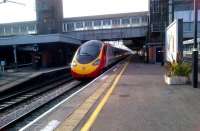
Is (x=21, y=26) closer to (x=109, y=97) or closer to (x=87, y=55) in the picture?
(x=87, y=55)

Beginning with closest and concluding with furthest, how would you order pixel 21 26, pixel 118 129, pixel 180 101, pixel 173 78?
pixel 118 129 → pixel 180 101 → pixel 173 78 → pixel 21 26

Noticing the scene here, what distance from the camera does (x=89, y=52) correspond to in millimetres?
26125

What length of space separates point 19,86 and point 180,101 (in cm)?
1585

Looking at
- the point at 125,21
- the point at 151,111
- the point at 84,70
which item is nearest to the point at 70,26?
the point at 125,21

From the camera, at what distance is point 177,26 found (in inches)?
822

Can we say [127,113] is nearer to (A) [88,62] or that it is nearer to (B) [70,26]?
(A) [88,62]

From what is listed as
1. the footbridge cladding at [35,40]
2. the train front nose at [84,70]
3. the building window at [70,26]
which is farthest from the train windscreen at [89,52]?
the building window at [70,26]

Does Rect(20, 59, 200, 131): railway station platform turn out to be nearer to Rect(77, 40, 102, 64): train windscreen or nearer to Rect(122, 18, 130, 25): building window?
Rect(77, 40, 102, 64): train windscreen

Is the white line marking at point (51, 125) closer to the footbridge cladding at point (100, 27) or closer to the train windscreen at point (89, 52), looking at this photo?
the train windscreen at point (89, 52)

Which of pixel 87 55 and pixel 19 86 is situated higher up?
pixel 87 55

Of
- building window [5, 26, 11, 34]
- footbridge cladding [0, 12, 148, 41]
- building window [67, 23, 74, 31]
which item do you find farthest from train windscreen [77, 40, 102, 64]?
building window [5, 26, 11, 34]

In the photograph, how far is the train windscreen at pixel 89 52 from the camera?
82.9 ft

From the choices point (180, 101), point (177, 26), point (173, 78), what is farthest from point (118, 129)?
point (177, 26)

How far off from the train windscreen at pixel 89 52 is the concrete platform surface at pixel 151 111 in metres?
11.1
